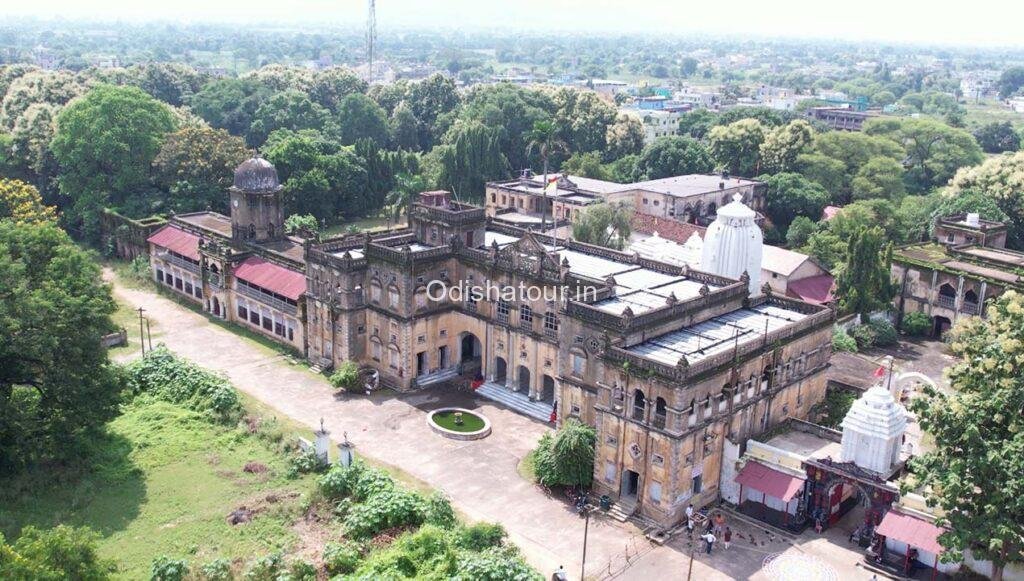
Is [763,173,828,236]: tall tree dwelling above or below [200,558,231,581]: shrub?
above

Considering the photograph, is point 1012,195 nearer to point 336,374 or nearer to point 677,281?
point 677,281

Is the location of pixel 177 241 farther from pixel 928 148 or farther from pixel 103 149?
pixel 928 148

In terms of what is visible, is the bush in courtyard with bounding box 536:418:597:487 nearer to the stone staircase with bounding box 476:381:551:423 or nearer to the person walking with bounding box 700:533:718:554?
the person walking with bounding box 700:533:718:554

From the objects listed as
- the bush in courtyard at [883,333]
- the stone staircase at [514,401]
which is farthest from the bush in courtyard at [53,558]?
the bush in courtyard at [883,333]

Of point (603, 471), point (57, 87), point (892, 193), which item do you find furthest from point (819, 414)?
point (57, 87)

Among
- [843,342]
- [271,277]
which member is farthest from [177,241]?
[843,342]

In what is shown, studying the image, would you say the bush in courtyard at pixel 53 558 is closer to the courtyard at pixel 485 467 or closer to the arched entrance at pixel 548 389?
the courtyard at pixel 485 467

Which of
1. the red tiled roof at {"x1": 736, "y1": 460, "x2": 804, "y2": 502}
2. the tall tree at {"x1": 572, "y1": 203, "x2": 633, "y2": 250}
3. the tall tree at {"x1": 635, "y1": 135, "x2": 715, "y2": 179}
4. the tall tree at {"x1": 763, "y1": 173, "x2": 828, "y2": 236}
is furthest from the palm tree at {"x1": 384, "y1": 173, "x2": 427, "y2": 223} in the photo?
the red tiled roof at {"x1": 736, "y1": 460, "x2": 804, "y2": 502}
